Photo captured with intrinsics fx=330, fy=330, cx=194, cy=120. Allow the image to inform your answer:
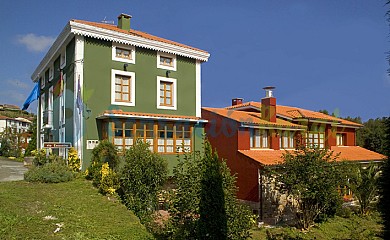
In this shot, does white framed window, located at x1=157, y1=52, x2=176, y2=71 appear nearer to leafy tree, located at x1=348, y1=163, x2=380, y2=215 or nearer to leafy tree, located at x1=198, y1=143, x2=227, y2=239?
leafy tree, located at x1=198, y1=143, x2=227, y2=239

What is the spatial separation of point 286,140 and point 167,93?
9.65 m

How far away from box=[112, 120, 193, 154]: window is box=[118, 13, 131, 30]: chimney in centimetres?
684

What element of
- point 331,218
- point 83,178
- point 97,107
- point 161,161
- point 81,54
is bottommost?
point 331,218

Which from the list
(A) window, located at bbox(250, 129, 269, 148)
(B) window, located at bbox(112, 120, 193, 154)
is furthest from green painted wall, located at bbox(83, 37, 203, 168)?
(A) window, located at bbox(250, 129, 269, 148)

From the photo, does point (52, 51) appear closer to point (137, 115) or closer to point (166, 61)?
point (166, 61)

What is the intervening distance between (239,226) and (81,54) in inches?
489

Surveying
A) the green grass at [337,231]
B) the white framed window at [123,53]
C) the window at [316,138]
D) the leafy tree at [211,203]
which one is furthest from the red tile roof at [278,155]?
the white framed window at [123,53]

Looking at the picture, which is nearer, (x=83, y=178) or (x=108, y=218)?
(x=108, y=218)

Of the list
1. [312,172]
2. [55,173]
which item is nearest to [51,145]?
[55,173]

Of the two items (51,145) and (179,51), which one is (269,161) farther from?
(51,145)

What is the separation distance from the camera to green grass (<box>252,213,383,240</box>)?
616 inches

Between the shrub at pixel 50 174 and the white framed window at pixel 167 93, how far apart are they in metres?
7.02

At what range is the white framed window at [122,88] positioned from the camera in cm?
1898

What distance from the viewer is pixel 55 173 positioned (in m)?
15.8
